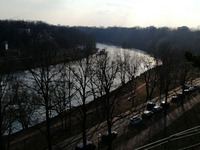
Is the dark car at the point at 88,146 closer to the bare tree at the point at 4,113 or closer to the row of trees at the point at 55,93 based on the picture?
the row of trees at the point at 55,93

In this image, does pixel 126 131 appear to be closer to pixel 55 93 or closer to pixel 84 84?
pixel 84 84

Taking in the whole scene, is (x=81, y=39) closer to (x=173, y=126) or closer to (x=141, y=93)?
(x=141, y=93)

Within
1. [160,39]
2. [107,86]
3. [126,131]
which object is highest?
[160,39]

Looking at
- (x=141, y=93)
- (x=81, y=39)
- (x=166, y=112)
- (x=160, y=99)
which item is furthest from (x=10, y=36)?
(x=166, y=112)

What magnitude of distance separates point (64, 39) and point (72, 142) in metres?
71.6

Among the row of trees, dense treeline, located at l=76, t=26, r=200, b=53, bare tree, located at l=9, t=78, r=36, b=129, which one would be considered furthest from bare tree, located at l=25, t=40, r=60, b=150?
dense treeline, located at l=76, t=26, r=200, b=53

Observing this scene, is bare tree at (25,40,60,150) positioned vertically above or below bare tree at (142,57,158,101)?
above

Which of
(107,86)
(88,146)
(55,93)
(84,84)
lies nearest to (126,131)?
(88,146)

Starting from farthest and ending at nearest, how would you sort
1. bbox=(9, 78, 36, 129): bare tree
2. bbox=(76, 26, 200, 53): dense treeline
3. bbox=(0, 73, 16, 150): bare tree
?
bbox=(76, 26, 200, 53): dense treeline → bbox=(9, 78, 36, 129): bare tree → bbox=(0, 73, 16, 150): bare tree

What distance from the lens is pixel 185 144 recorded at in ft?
40.2

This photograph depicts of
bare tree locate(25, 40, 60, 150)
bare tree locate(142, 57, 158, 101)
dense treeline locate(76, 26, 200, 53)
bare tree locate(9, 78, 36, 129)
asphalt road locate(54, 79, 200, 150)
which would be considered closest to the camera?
bare tree locate(25, 40, 60, 150)

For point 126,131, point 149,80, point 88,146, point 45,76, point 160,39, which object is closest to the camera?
point 88,146

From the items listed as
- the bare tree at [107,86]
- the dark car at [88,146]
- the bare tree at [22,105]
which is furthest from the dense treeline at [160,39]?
the dark car at [88,146]

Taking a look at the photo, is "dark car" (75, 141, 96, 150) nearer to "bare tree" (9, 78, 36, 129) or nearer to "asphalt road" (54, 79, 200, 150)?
"asphalt road" (54, 79, 200, 150)
